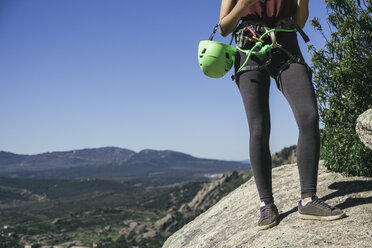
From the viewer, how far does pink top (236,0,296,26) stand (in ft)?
15.1

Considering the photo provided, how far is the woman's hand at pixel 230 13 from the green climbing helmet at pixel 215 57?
0.74 ft

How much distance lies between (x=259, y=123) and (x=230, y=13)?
153 cm

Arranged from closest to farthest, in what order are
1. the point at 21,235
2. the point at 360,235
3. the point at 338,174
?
the point at 360,235
the point at 338,174
the point at 21,235

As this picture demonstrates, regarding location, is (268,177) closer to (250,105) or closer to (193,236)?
(250,105)

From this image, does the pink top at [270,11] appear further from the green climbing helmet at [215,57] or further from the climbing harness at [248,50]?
the green climbing helmet at [215,57]

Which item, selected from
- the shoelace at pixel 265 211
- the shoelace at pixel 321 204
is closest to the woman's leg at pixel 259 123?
the shoelace at pixel 265 211

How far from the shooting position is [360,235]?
377 cm

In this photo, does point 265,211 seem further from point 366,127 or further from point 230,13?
point 230,13

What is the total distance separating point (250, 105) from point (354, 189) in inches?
101

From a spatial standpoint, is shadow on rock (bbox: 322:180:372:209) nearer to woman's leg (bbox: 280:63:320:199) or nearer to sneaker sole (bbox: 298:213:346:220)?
sneaker sole (bbox: 298:213:346:220)

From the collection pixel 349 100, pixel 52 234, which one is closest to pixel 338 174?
pixel 349 100

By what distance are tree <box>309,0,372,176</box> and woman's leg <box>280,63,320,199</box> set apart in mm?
2949

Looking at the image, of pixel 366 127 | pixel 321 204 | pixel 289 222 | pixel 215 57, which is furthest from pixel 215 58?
pixel 366 127

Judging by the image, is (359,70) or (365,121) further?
(359,70)
